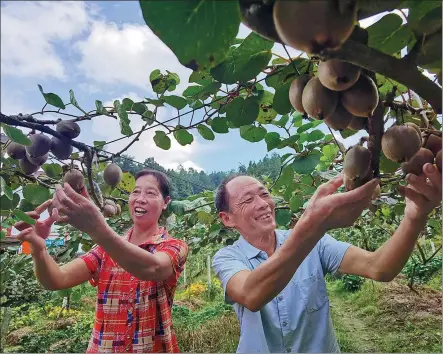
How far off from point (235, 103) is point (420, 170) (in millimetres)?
448

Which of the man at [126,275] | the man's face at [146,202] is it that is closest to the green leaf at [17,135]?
the man at [126,275]

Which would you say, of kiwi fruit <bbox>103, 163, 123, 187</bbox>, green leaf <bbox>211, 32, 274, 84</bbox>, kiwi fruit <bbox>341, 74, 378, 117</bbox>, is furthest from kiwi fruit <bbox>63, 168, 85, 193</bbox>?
kiwi fruit <bbox>341, 74, 378, 117</bbox>

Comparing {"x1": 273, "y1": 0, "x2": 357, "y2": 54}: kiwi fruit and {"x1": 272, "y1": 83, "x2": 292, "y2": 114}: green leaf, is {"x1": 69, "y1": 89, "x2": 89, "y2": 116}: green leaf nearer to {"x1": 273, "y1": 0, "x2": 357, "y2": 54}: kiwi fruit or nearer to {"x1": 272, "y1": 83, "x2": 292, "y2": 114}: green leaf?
{"x1": 272, "y1": 83, "x2": 292, "y2": 114}: green leaf

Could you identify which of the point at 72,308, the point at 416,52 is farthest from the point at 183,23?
the point at 72,308

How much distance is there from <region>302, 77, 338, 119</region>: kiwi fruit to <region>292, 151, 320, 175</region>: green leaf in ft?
2.49

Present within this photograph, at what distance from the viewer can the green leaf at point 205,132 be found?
4.49 feet

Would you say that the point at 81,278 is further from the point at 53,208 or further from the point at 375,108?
the point at 375,108

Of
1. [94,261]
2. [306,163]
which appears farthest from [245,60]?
[94,261]

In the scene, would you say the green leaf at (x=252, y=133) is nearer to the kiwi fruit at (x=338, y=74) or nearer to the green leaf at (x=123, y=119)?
the green leaf at (x=123, y=119)

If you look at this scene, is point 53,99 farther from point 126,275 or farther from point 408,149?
point 408,149

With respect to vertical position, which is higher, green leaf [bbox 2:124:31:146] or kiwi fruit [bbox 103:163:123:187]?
kiwi fruit [bbox 103:163:123:187]

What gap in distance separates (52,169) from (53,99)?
A: 0.33 meters

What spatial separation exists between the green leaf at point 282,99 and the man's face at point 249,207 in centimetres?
59

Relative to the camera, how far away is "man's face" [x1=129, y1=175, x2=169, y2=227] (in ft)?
4.98
